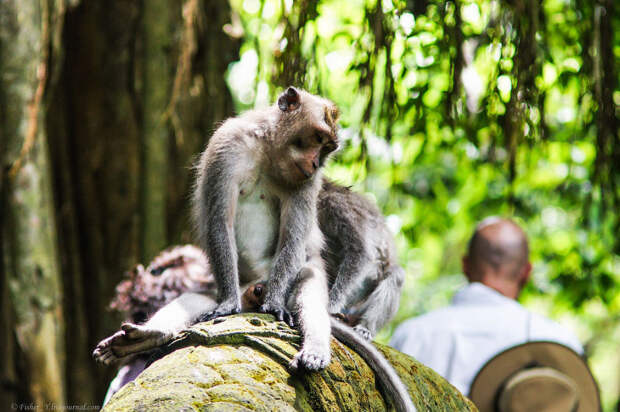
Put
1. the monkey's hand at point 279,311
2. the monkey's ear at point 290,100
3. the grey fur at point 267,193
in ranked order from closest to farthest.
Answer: the monkey's hand at point 279,311, the grey fur at point 267,193, the monkey's ear at point 290,100

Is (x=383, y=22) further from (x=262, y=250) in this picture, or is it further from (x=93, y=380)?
(x=93, y=380)

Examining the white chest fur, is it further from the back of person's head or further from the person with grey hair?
the back of person's head

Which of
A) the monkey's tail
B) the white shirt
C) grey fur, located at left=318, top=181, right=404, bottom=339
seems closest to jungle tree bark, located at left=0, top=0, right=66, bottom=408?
grey fur, located at left=318, top=181, right=404, bottom=339

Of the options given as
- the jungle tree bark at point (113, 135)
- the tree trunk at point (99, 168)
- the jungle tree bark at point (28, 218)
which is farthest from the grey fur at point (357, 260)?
the jungle tree bark at point (28, 218)

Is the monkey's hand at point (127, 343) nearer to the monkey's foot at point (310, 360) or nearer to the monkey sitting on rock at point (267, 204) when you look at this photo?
the monkey sitting on rock at point (267, 204)

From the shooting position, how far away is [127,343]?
2.88 metres

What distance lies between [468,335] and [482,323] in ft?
0.44

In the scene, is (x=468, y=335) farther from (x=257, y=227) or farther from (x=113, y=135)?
(x=113, y=135)

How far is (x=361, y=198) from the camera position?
15.4ft

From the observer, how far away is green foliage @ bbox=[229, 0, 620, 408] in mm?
4188

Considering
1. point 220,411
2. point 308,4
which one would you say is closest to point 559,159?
point 308,4

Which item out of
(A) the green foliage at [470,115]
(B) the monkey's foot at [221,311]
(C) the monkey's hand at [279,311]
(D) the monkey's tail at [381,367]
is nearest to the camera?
(D) the monkey's tail at [381,367]

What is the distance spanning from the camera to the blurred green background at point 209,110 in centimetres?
426

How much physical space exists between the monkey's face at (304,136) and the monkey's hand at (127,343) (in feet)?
3.57
